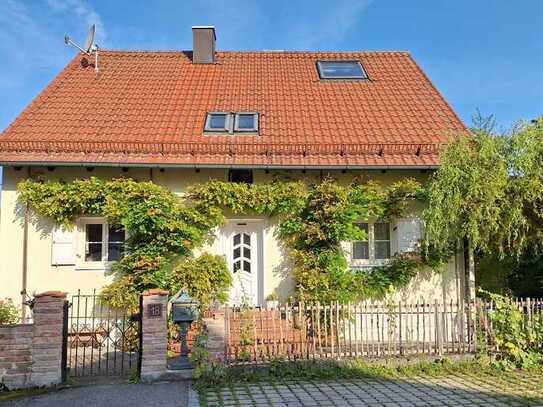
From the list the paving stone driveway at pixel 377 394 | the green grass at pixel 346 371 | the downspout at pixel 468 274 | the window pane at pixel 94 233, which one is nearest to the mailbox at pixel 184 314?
the green grass at pixel 346 371

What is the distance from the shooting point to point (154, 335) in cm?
740

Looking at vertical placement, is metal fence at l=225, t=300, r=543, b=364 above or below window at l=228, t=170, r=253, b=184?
below

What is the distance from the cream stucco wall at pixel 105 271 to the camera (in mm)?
10875

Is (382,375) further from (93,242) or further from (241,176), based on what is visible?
(93,242)

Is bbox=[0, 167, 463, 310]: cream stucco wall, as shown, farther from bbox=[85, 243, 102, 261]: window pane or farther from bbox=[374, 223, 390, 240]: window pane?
bbox=[374, 223, 390, 240]: window pane

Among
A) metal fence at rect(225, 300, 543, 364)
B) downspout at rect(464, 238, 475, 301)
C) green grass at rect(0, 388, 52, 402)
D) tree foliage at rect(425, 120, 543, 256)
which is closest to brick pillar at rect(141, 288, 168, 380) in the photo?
metal fence at rect(225, 300, 543, 364)

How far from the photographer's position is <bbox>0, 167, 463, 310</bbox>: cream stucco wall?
35.7 ft

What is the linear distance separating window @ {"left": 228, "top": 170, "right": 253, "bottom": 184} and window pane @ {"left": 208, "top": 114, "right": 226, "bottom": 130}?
139 centimetres

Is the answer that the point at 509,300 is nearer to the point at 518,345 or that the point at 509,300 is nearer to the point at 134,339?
the point at 518,345

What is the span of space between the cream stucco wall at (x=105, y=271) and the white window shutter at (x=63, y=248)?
18 centimetres

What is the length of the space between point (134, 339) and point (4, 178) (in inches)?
178

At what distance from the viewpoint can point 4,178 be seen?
11.1 m

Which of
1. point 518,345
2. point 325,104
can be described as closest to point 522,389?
point 518,345

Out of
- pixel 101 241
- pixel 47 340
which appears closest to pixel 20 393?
pixel 47 340
